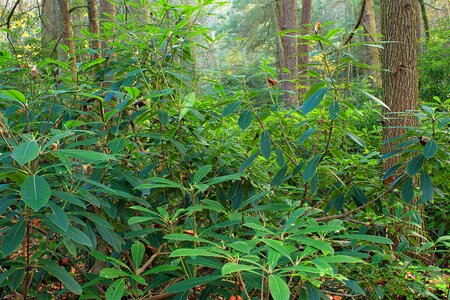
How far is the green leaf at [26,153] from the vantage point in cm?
114

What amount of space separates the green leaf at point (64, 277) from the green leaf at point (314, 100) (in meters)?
1.16

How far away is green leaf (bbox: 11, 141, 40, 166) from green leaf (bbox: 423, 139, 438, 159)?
159 centimetres

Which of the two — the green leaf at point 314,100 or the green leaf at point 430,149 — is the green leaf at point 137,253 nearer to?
the green leaf at point 314,100

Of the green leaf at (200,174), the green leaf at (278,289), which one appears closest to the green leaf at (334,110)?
the green leaf at (200,174)

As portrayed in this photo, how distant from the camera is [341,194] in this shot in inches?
95.3

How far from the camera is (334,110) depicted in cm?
202

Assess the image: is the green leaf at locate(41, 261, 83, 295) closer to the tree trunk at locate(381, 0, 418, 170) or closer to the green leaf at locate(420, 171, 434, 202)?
the green leaf at locate(420, 171, 434, 202)

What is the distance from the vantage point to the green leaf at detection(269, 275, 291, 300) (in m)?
0.96

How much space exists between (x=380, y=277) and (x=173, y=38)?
5.39ft

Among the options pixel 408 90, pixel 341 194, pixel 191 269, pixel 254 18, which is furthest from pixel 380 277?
pixel 254 18

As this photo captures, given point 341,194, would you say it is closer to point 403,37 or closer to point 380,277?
point 380,277

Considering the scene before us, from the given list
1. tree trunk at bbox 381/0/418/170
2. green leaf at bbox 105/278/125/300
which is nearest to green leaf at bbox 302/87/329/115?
green leaf at bbox 105/278/125/300

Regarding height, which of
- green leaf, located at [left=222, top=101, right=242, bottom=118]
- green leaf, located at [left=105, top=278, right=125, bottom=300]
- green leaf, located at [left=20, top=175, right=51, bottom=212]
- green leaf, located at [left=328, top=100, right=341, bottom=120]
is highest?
green leaf, located at [left=222, top=101, right=242, bottom=118]

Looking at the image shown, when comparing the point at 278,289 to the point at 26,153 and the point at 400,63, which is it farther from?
the point at 400,63
